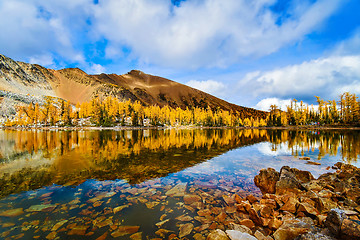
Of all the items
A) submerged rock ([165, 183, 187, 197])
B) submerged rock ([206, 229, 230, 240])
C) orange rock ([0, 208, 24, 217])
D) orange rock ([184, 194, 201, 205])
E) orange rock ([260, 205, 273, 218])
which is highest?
submerged rock ([206, 229, 230, 240])

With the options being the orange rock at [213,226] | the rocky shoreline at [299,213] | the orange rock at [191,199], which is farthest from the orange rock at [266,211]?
the orange rock at [191,199]

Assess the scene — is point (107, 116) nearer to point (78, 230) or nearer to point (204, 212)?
point (78, 230)

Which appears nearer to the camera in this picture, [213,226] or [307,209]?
[213,226]

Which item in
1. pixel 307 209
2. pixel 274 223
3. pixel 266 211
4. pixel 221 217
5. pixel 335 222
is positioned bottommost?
pixel 221 217

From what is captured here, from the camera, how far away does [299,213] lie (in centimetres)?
691

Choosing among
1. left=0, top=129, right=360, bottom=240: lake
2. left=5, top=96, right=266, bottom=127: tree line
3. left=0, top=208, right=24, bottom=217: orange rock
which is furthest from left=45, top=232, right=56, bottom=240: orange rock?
left=5, top=96, right=266, bottom=127: tree line

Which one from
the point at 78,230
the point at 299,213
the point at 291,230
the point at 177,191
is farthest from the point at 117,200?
the point at 299,213

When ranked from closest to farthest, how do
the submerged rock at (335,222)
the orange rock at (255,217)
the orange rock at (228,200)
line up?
the submerged rock at (335,222) → the orange rock at (255,217) → the orange rock at (228,200)

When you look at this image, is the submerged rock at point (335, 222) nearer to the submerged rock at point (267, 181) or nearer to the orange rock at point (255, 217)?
the orange rock at point (255, 217)

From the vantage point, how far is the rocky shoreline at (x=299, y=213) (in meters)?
5.35

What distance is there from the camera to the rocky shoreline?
5.35 meters

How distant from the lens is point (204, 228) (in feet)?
21.8

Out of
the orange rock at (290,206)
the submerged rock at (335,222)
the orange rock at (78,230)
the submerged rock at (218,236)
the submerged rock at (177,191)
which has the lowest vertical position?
the submerged rock at (177,191)

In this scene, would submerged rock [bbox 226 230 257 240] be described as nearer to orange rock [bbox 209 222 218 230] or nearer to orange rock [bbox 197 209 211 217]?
orange rock [bbox 209 222 218 230]
